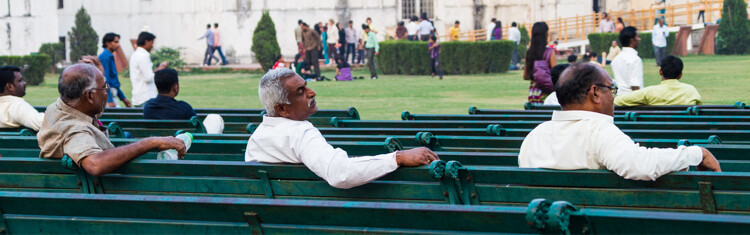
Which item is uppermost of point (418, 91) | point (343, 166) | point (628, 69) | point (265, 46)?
point (265, 46)

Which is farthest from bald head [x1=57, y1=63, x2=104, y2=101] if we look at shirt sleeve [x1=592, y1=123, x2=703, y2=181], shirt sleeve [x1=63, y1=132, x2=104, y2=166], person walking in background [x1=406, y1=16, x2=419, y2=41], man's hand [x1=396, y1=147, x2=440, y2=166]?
person walking in background [x1=406, y1=16, x2=419, y2=41]

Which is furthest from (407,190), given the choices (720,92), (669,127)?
(720,92)

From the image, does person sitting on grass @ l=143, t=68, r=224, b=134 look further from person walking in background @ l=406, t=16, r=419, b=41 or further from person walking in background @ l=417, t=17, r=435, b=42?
person walking in background @ l=406, t=16, r=419, b=41

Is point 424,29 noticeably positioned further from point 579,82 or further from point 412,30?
point 579,82

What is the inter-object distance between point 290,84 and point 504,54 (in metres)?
24.1

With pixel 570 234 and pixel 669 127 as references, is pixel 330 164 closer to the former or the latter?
pixel 570 234

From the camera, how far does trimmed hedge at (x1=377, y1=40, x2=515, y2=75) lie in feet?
92.6

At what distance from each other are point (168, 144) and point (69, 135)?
1.62 feet

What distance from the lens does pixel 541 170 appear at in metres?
4.12

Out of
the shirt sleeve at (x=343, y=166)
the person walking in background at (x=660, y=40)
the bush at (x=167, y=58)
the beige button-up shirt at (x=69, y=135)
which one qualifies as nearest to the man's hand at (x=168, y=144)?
the beige button-up shirt at (x=69, y=135)

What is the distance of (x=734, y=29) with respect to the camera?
3600 centimetres

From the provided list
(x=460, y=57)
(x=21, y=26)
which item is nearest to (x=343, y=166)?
(x=460, y=57)

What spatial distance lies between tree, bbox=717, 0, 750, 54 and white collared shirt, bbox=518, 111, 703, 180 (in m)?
33.7

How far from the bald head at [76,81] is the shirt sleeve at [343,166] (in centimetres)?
156
